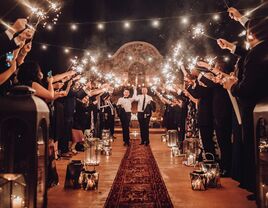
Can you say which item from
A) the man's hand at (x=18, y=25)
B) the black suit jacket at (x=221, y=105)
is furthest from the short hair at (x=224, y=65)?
the man's hand at (x=18, y=25)

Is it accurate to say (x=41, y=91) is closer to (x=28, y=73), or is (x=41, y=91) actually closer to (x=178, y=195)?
(x=28, y=73)

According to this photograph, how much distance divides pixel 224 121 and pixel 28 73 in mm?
3151

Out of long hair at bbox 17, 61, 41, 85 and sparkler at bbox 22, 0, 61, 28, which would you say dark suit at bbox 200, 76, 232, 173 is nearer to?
sparkler at bbox 22, 0, 61, 28

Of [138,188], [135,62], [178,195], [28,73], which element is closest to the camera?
[28,73]

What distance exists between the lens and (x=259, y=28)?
12.4ft

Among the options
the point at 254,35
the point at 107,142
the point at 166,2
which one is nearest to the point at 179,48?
the point at 166,2

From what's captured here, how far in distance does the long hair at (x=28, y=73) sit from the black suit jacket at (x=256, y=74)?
8.24ft

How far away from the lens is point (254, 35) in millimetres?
3871

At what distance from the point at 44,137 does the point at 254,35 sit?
8.63ft

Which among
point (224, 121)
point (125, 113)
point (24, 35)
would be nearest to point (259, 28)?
point (224, 121)

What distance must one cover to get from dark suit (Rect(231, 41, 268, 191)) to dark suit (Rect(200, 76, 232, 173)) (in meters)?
1.22

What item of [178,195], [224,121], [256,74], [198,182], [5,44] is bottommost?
[178,195]

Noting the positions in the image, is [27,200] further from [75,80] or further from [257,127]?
[75,80]

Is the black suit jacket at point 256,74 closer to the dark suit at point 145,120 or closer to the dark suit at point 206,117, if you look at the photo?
the dark suit at point 206,117
